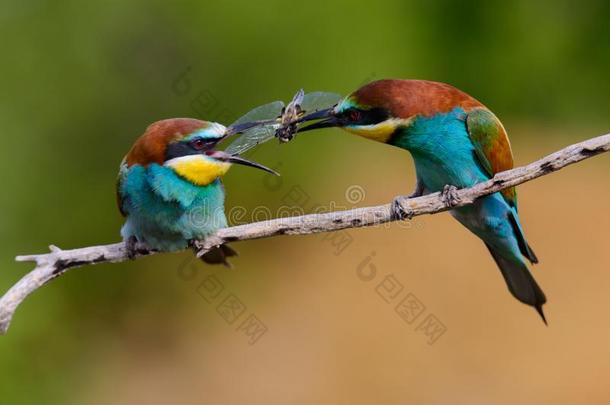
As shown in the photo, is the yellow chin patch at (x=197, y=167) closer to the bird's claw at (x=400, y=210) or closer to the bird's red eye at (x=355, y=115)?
the bird's red eye at (x=355, y=115)

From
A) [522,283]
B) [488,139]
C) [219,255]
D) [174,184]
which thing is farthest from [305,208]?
[174,184]

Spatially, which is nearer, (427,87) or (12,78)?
(427,87)

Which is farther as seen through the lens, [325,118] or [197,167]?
[197,167]

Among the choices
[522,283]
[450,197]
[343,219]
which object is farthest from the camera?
[522,283]

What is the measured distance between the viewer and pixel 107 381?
4938 millimetres

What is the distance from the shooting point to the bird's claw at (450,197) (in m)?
2.44

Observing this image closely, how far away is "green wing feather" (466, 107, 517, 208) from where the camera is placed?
270cm

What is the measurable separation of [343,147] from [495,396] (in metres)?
1.96

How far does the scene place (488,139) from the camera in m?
2.73

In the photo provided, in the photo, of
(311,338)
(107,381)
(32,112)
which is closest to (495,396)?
(311,338)

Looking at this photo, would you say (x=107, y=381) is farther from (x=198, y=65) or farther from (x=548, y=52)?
(x=548, y=52)

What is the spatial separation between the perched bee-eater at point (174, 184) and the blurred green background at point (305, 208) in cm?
204

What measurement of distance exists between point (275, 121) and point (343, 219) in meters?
0.36

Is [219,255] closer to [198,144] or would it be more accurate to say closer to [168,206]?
[168,206]
